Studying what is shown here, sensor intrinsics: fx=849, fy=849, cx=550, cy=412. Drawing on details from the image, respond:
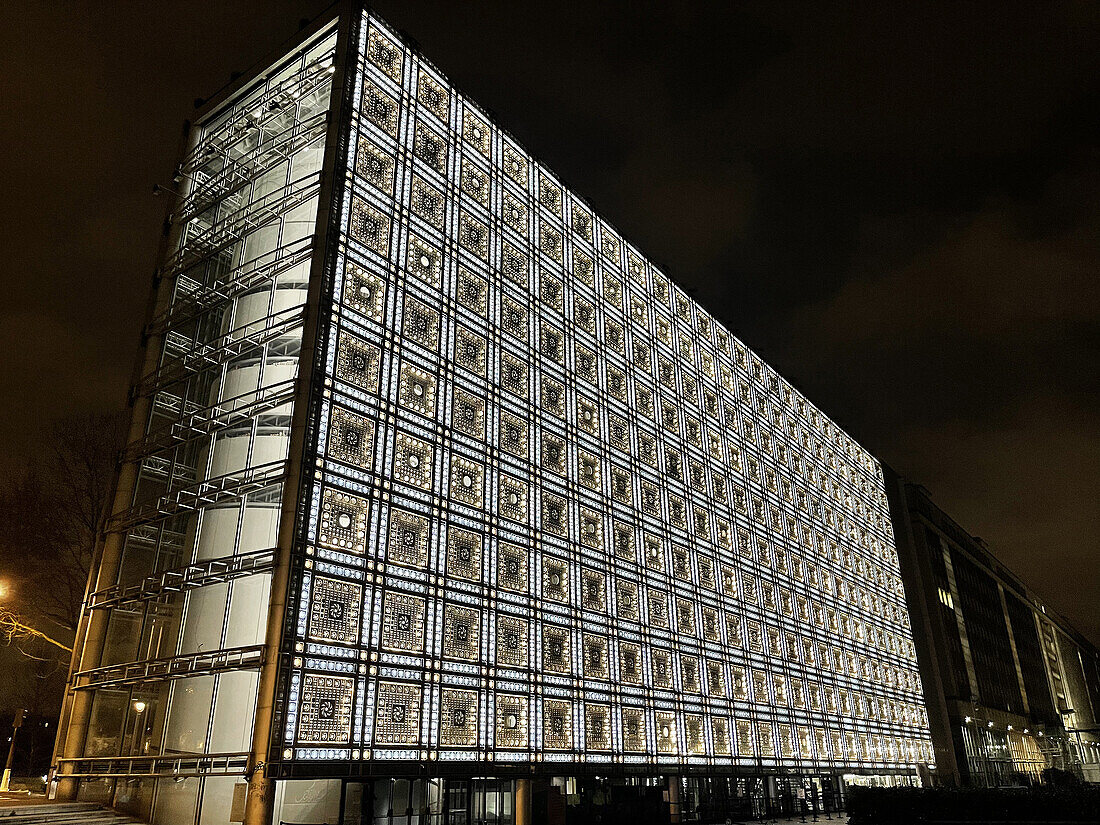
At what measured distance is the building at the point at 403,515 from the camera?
2775cm

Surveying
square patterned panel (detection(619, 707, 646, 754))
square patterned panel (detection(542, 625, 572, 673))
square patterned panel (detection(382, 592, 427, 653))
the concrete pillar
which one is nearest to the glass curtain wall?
square patterned panel (detection(382, 592, 427, 653))

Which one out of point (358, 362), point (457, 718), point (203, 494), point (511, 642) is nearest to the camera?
point (457, 718)

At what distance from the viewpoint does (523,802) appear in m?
31.6

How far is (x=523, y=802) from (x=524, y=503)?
1169 cm

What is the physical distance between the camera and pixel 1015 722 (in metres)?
99.1

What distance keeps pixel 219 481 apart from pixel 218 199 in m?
15.2

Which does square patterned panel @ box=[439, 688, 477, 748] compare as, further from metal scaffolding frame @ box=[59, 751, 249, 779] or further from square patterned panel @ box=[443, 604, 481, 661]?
metal scaffolding frame @ box=[59, 751, 249, 779]

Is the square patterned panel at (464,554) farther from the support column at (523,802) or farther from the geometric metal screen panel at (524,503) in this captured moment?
the support column at (523,802)

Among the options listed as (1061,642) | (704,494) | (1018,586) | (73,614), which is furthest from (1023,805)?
(1061,642)

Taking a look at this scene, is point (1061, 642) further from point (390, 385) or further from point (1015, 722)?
point (390, 385)

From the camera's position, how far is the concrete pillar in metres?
31.4

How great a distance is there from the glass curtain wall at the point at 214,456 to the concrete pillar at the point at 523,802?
1023cm

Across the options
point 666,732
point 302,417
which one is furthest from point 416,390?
point 666,732

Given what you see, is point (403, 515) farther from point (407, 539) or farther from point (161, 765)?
point (161, 765)
